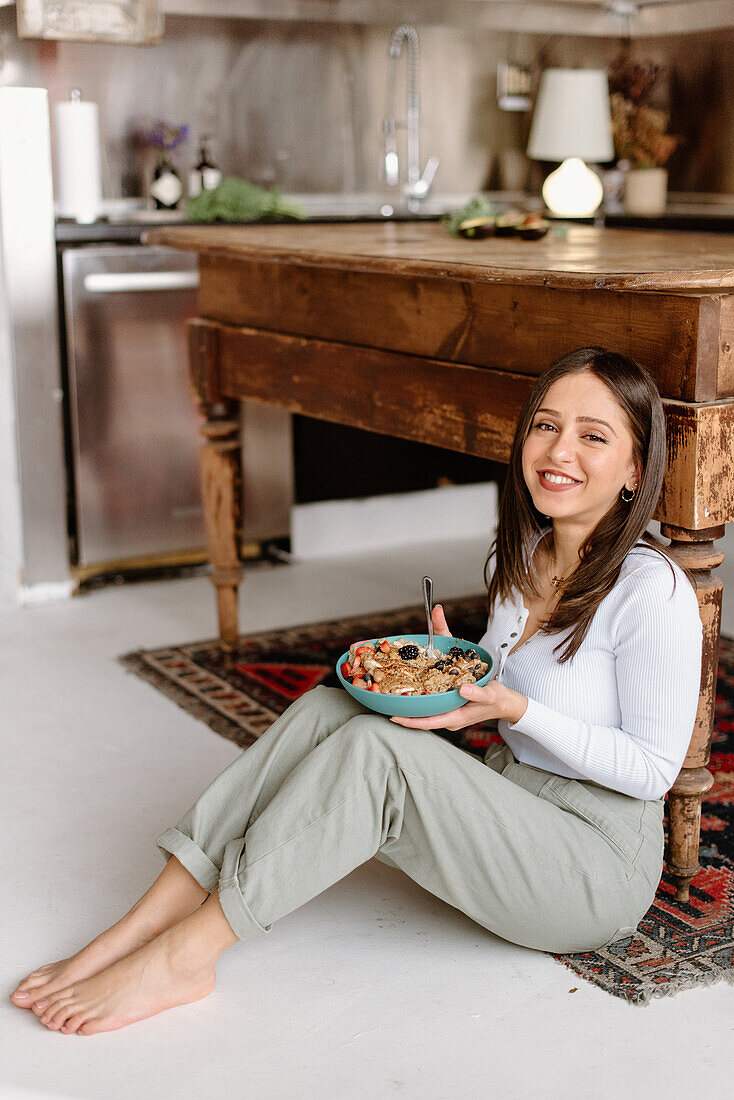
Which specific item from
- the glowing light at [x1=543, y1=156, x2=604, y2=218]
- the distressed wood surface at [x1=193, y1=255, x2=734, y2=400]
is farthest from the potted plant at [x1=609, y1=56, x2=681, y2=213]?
the distressed wood surface at [x1=193, y1=255, x2=734, y2=400]

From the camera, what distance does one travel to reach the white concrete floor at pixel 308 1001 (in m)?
1.50

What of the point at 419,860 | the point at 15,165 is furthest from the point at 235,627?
the point at 419,860

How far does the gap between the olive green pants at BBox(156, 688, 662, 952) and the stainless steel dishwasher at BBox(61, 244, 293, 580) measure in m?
1.97

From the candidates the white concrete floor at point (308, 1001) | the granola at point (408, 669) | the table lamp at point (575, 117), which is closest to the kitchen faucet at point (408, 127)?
the table lamp at point (575, 117)

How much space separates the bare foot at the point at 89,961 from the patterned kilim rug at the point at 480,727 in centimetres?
57

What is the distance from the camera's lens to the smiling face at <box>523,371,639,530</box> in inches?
65.2

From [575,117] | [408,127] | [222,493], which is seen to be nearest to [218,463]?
[222,493]

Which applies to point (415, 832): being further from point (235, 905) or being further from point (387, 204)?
point (387, 204)

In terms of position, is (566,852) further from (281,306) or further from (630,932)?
(281,306)

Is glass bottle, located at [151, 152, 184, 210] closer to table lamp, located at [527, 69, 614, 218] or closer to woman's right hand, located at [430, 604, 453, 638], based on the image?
table lamp, located at [527, 69, 614, 218]

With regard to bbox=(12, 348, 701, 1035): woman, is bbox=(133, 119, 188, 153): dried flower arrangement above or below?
above

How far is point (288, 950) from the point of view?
179 centimetres

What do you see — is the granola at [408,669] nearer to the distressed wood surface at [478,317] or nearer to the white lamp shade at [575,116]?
the distressed wood surface at [478,317]

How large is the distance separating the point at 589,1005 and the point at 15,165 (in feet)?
8.22
